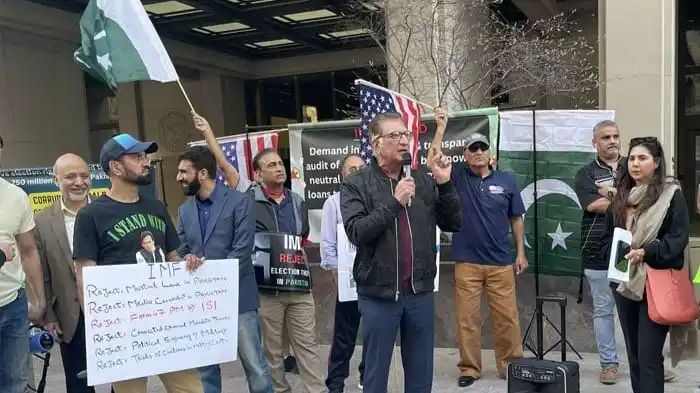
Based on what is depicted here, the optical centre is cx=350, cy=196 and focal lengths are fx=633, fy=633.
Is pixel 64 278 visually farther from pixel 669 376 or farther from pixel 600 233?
pixel 669 376

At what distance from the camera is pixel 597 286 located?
5094mm

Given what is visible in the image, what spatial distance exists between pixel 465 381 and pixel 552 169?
84.2 inches

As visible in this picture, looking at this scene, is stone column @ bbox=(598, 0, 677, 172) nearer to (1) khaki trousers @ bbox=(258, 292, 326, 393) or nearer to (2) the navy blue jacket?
(1) khaki trousers @ bbox=(258, 292, 326, 393)

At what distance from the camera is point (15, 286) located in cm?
386

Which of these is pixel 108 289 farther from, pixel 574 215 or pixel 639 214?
pixel 574 215

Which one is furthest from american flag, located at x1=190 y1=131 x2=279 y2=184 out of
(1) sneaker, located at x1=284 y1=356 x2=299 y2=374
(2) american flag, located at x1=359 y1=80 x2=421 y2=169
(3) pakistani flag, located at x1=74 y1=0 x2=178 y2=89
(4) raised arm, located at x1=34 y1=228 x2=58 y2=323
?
(4) raised arm, located at x1=34 y1=228 x2=58 y2=323

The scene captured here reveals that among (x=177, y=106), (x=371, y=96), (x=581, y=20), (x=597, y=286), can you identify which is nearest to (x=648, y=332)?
(x=597, y=286)

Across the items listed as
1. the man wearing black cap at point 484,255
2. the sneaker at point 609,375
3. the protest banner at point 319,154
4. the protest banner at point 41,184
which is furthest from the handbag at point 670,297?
the protest banner at point 41,184

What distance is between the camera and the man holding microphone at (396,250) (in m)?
3.53

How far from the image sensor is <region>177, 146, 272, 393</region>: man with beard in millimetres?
4234

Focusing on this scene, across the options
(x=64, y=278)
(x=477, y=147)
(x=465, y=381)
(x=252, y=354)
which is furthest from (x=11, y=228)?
(x=465, y=381)

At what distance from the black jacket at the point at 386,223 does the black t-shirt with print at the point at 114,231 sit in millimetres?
1140

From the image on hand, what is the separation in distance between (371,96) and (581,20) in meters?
9.37

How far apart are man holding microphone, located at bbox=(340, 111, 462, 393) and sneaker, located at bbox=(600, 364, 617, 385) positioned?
211 centimetres
